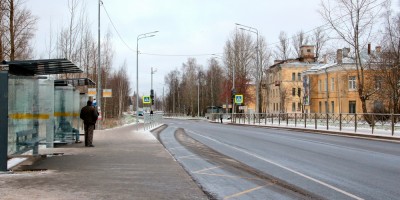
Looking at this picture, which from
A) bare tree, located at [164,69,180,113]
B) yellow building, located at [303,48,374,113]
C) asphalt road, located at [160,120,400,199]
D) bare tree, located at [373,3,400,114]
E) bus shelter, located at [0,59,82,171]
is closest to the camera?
asphalt road, located at [160,120,400,199]

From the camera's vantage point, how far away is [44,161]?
12.3 m

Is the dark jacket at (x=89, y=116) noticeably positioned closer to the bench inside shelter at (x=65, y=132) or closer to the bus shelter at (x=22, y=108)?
the bench inside shelter at (x=65, y=132)

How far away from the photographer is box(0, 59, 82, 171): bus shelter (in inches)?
382

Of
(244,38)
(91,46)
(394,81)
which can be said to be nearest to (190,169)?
(91,46)

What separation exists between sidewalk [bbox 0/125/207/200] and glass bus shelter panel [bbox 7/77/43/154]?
0.64m

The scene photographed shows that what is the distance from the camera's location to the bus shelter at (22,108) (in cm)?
971

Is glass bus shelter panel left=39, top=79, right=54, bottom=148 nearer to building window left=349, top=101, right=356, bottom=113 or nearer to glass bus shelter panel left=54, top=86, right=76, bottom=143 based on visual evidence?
glass bus shelter panel left=54, top=86, right=76, bottom=143

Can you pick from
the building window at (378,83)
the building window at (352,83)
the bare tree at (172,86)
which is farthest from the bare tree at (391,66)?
the bare tree at (172,86)

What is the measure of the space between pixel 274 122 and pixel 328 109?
21161 millimetres

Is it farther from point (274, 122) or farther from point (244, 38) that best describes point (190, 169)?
point (244, 38)

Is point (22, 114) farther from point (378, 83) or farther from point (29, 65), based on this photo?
point (378, 83)

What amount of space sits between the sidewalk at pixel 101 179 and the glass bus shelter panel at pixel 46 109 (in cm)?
87

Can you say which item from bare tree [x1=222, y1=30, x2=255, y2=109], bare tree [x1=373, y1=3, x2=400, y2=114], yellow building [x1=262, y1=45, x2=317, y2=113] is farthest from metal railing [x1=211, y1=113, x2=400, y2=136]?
yellow building [x1=262, y1=45, x2=317, y2=113]

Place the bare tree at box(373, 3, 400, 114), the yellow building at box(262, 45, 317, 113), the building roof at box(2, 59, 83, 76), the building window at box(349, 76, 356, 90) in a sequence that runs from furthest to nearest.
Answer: the yellow building at box(262, 45, 317, 113)
the building window at box(349, 76, 356, 90)
the bare tree at box(373, 3, 400, 114)
the building roof at box(2, 59, 83, 76)
